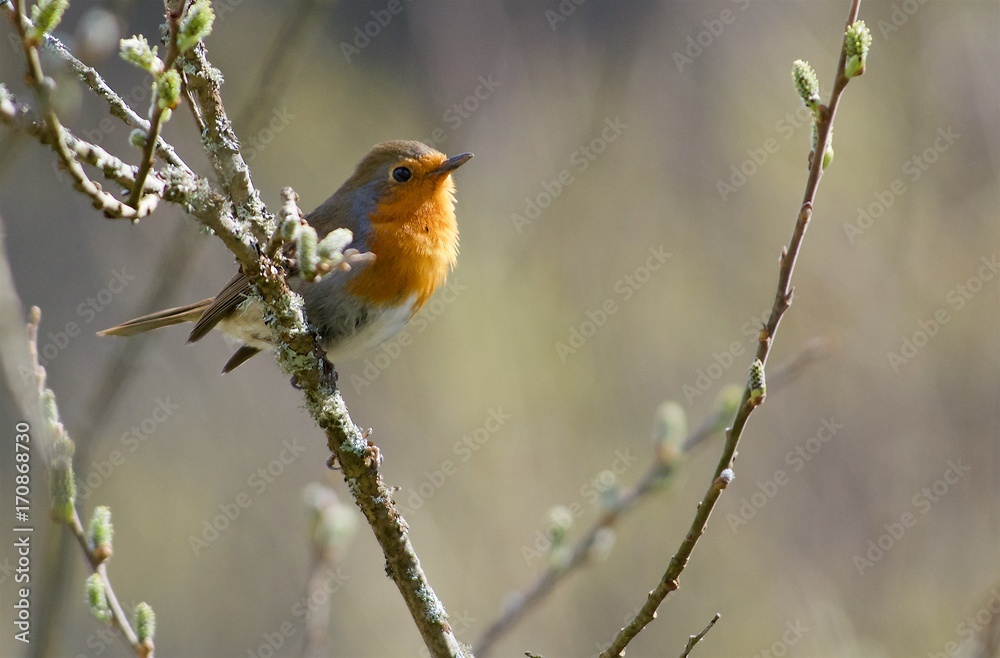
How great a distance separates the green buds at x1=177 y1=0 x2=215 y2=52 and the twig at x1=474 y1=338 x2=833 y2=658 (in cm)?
176

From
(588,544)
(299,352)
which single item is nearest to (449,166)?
(588,544)

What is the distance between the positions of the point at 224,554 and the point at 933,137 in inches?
268

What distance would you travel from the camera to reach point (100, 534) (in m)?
1.98

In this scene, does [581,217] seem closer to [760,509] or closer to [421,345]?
[421,345]

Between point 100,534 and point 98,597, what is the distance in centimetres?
13

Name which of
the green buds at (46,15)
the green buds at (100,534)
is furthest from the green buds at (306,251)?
the green buds at (100,534)

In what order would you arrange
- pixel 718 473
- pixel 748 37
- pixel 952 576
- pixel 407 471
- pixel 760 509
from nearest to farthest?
pixel 718 473
pixel 952 576
pixel 760 509
pixel 407 471
pixel 748 37

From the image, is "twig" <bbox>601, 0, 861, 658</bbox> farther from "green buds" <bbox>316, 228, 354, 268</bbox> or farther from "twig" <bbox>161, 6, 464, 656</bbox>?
"green buds" <bbox>316, 228, 354, 268</bbox>

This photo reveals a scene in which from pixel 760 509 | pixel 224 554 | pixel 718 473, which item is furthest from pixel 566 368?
pixel 718 473

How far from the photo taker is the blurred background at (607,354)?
660cm

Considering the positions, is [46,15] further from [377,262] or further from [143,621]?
[377,262]

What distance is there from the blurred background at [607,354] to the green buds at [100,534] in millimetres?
4028

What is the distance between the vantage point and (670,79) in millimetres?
9484

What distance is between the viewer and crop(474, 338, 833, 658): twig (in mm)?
2619
